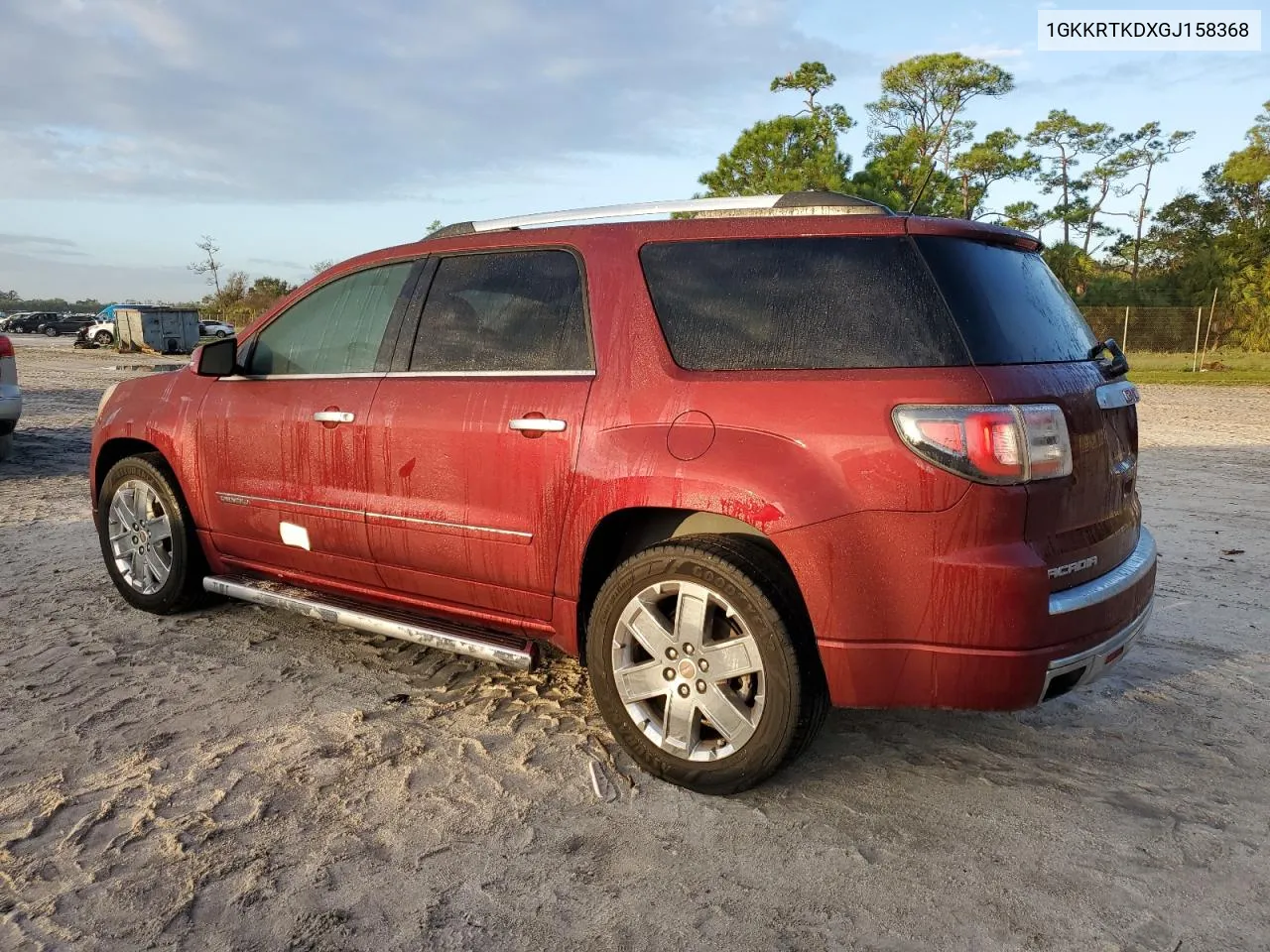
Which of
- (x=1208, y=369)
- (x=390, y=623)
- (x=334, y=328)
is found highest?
(x=334, y=328)

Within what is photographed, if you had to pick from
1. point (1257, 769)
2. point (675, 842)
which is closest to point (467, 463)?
point (675, 842)

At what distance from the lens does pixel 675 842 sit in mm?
2732

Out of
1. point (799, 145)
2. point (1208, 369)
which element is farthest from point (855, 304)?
point (799, 145)

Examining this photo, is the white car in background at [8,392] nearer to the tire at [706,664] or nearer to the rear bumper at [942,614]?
the tire at [706,664]

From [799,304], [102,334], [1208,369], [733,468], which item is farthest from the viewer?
[102,334]

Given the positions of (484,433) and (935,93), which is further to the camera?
(935,93)

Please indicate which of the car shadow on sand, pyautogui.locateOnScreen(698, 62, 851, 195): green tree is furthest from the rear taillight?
pyautogui.locateOnScreen(698, 62, 851, 195): green tree

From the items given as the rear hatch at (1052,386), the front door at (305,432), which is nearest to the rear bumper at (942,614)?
the rear hatch at (1052,386)

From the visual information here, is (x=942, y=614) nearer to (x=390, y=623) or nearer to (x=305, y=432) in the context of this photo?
(x=390, y=623)

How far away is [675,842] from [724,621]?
672 millimetres

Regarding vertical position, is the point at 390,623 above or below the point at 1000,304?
below

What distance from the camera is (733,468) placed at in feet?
9.29

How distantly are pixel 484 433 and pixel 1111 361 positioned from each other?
2259 millimetres

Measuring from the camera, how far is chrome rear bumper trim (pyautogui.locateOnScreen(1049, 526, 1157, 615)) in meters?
2.66
